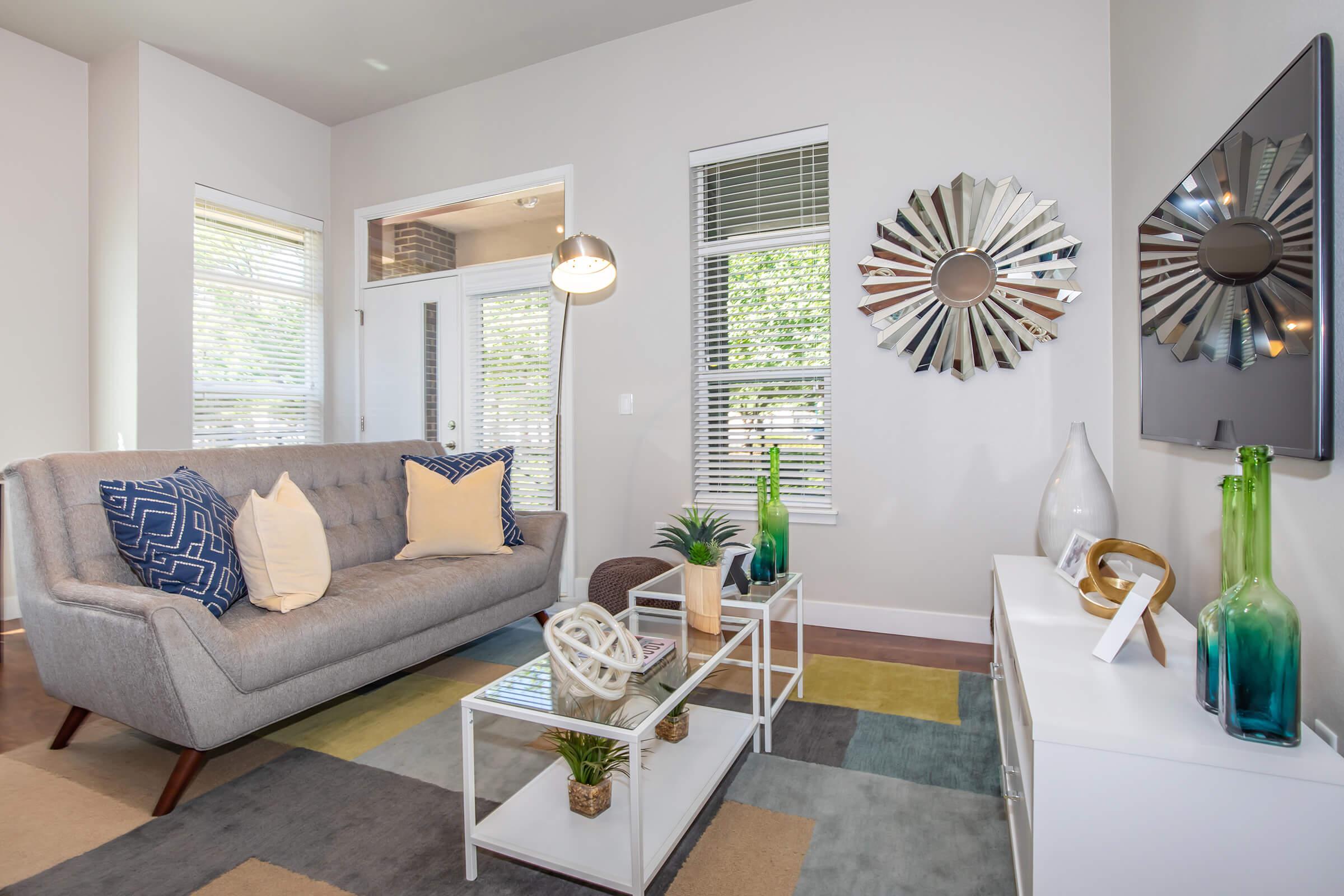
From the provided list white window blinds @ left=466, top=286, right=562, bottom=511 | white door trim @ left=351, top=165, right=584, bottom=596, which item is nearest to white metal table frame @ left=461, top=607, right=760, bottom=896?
white door trim @ left=351, top=165, right=584, bottom=596

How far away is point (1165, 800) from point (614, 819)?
42.9 inches

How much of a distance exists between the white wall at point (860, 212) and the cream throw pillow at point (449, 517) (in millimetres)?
985

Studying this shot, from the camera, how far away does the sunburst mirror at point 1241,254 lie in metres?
1.19

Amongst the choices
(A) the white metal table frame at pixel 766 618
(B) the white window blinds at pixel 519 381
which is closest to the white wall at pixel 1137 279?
(A) the white metal table frame at pixel 766 618

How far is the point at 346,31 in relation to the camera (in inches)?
147

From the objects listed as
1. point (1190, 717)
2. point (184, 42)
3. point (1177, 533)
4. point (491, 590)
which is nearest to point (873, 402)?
point (1177, 533)

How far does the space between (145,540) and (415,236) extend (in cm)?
312

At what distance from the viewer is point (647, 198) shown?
12.4 ft

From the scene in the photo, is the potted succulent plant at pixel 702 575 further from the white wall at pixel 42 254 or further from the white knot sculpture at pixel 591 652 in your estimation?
the white wall at pixel 42 254

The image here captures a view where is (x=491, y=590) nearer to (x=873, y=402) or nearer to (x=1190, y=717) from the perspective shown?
(x=873, y=402)

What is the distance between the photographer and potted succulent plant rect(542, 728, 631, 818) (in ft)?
5.24

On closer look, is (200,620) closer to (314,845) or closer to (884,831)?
(314,845)

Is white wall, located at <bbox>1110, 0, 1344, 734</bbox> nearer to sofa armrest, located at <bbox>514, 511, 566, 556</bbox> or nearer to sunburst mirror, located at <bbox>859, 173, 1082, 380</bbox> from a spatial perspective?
sunburst mirror, located at <bbox>859, 173, 1082, 380</bbox>

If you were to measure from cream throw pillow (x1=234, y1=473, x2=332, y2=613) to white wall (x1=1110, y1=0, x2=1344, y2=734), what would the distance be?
2.51 meters
